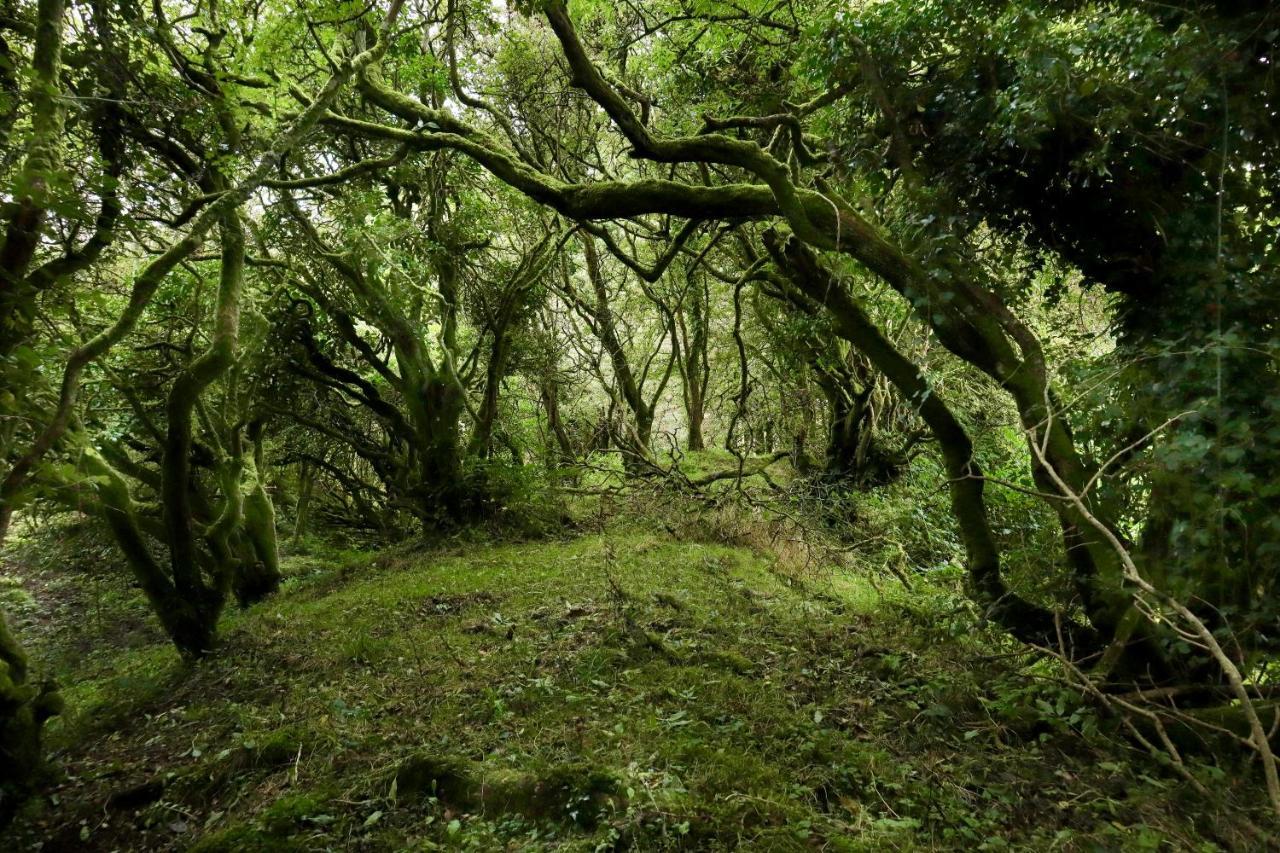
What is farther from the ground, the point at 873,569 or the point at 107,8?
the point at 107,8

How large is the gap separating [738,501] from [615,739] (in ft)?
15.8

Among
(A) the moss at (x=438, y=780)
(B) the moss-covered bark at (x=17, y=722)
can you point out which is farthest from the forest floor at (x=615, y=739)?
(B) the moss-covered bark at (x=17, y=722)

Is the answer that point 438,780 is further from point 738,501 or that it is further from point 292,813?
point 738,501

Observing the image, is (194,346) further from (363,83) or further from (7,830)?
(7,830)

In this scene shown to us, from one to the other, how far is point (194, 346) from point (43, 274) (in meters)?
4.62

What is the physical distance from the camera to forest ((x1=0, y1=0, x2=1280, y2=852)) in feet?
9.74

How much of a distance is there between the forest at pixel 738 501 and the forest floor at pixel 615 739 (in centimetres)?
3

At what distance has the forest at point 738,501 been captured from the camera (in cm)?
297

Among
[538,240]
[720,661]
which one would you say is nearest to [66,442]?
[720,661]

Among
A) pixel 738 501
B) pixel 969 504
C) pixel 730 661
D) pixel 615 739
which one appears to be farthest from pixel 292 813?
pixel 738 501

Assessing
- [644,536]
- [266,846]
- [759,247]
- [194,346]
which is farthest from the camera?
[759,247]

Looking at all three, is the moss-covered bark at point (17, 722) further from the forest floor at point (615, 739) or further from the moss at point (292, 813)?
the moss at point (292, 813)

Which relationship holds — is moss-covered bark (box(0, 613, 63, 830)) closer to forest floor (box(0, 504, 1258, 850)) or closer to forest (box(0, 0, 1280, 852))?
forest (box(0, 0, 1280, 852))

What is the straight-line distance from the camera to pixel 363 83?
624 cm
